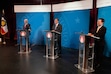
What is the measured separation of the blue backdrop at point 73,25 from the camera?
23.3 feet

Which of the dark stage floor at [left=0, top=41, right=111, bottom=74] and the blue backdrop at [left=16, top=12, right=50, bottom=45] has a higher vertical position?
the blue backdrop at [left=16, top=12, right=50, bottom=45]

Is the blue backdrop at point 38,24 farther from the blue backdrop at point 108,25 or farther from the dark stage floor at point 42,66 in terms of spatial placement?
the blue backdrop at point 108,25

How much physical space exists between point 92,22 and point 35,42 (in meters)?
3.25

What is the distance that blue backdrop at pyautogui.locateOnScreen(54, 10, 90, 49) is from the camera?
7.11m

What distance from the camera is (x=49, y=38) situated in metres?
6.39

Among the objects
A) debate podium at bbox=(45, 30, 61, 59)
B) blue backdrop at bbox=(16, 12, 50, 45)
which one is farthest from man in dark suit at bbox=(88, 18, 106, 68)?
blue backdrop at bbox=(16, 12, 50, 45)

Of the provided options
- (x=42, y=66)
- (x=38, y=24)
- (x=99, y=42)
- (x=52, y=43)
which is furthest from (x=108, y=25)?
(x=38, y=24)

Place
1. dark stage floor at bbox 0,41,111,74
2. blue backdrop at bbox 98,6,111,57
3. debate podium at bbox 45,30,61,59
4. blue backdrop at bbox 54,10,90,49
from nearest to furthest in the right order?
1. dark stage floor at bbox 0,41,111,74
2. blue backdrop at bbox 98,6,111,57
3. debate podium at bbox 45,30,61,59
4. blue backdrop at bbox 54,10,90,49

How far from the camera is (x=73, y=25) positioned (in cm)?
765

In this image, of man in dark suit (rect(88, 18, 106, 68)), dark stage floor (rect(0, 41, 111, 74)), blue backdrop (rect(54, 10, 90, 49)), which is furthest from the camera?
blue backdrop (rect(54, 10, 90, 49))

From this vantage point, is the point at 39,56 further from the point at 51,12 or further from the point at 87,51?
the point at 51,12

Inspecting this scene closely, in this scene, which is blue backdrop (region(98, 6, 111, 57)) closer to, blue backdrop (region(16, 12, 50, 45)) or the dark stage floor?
the dark stage floor

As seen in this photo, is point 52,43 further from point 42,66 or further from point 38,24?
point 38,24

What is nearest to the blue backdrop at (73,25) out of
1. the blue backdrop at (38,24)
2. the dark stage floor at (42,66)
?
the blue backdrop at (38,24)
